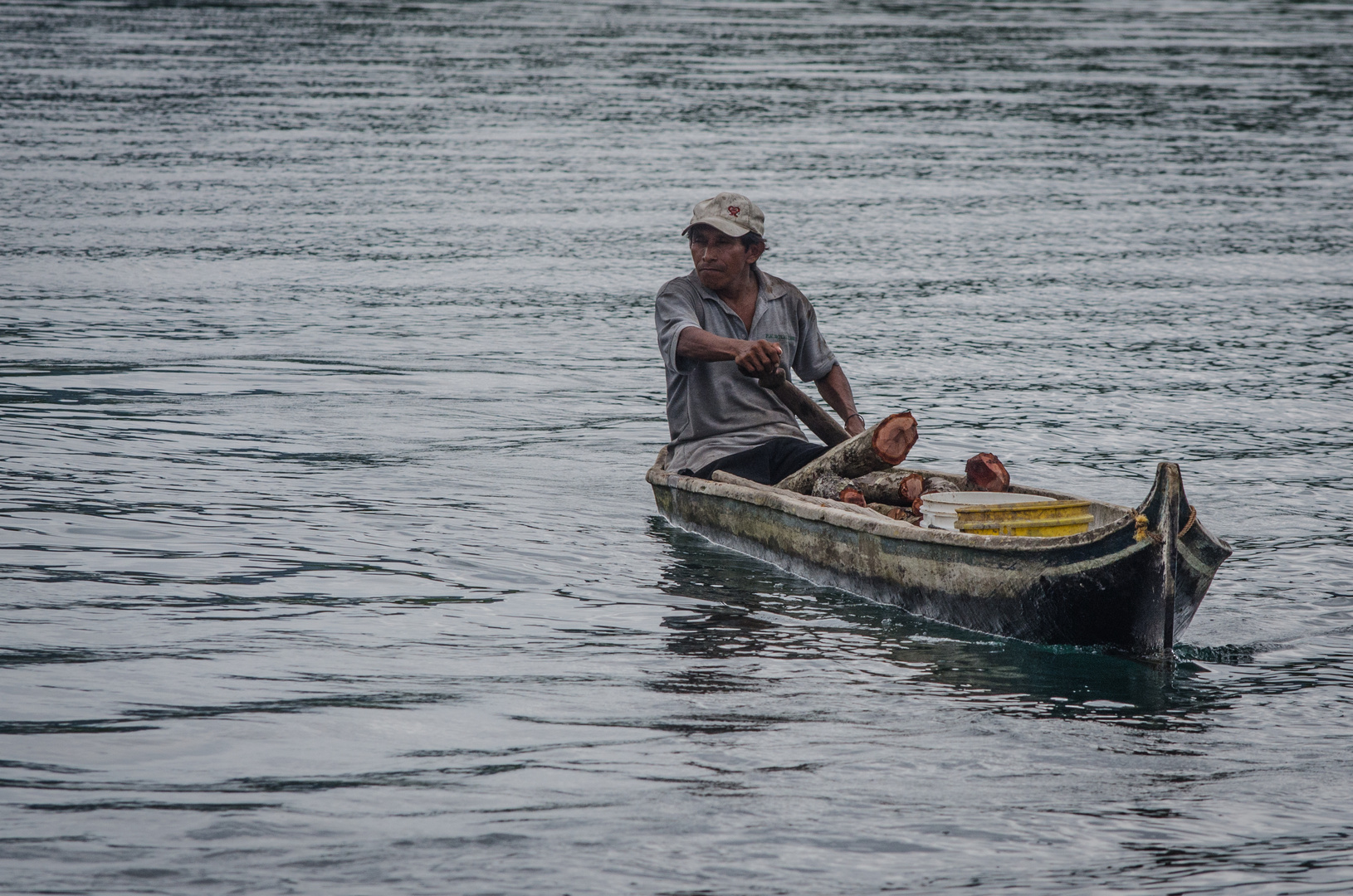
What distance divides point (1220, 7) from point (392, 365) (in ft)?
122

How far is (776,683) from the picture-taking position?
Result: 6.37 metres

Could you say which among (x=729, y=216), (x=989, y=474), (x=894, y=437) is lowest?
(x=989, y=474)

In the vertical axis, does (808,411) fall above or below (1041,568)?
above

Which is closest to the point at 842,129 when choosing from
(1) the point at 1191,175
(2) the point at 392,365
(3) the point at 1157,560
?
(1) the point at 1191,175

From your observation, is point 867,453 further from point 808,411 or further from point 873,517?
point 873,517

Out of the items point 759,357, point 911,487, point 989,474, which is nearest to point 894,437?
point 911,487

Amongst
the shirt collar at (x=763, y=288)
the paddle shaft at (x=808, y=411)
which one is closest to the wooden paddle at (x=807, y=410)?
the paddle shaft at (x=808, y=411)

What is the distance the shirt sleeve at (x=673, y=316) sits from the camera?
789cm

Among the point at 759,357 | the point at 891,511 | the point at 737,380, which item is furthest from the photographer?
the point at 737,380

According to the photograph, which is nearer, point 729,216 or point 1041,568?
point 1041,568

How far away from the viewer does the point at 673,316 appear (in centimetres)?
791

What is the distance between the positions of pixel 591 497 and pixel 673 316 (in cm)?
176

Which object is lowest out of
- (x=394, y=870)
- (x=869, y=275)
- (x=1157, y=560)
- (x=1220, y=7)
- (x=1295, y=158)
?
(x=394, y=870)

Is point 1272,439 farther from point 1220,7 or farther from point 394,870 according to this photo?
point 1220,7
